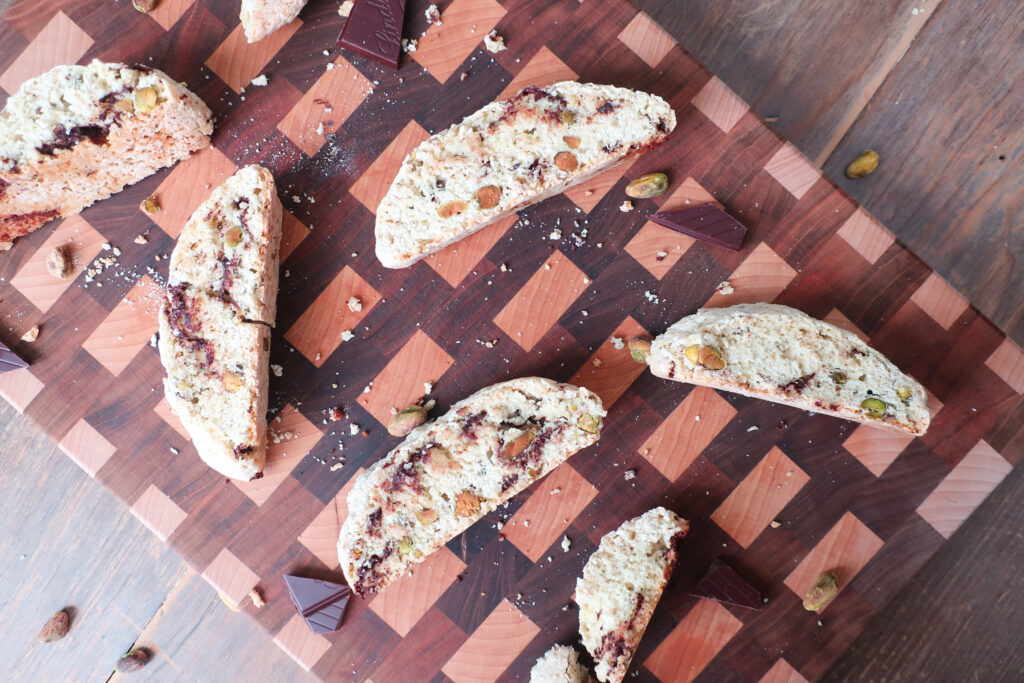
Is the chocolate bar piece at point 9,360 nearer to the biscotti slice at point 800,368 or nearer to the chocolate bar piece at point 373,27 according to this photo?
the chocolate bar piece at point 373,27

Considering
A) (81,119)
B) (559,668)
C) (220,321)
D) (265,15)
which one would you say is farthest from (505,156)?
(559,668)

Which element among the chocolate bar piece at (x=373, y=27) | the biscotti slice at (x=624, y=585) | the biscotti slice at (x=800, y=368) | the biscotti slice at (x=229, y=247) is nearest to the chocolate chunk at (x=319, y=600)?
the biscotti slice at (x=624, y=585)

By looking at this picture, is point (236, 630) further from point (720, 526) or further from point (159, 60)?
point (159, 60)

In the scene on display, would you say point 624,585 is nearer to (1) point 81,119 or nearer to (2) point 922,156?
(2) point 922,156

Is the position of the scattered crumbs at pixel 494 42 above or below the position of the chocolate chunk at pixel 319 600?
above

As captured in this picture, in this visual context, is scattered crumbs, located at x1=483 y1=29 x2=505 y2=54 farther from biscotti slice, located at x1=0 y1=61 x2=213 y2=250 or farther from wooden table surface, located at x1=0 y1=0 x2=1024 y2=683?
biscotti slice, located at x1=0 y1=61 x2=213 y2=250

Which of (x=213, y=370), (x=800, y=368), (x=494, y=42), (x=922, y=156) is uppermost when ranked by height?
(x=922, y=156)
